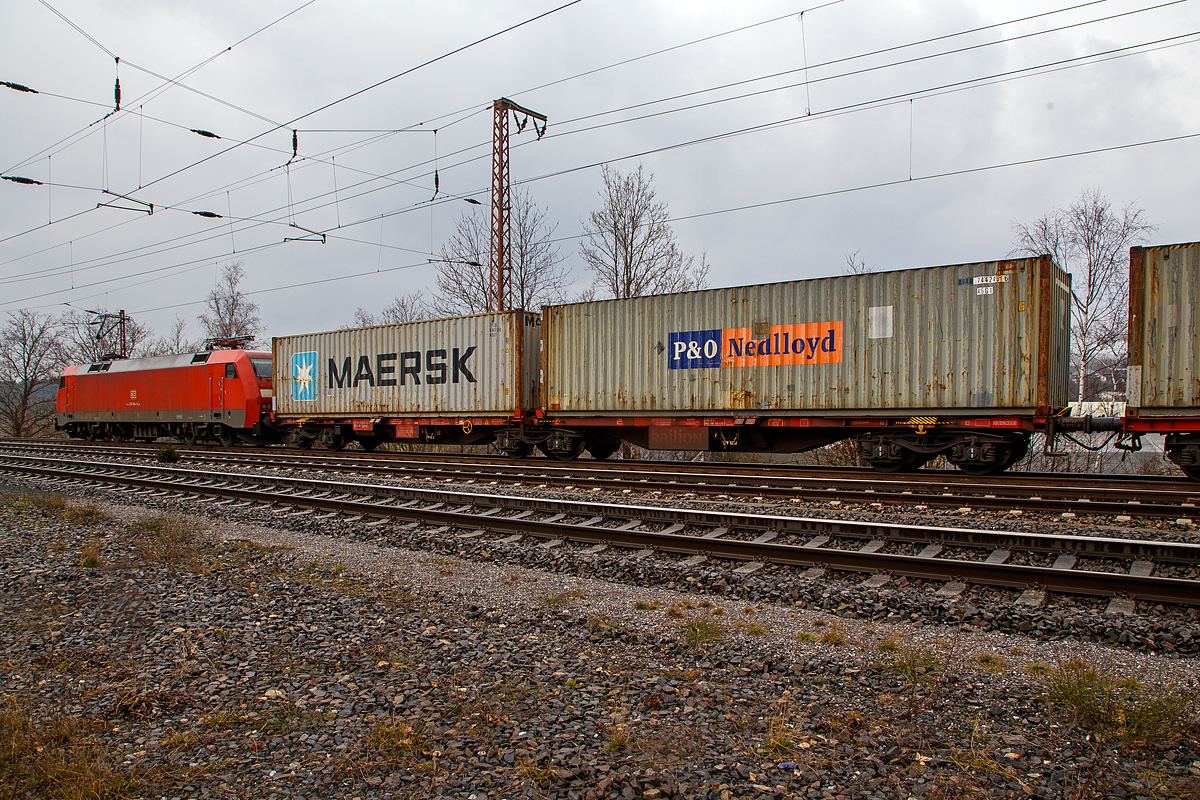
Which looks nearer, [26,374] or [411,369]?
[411,369]

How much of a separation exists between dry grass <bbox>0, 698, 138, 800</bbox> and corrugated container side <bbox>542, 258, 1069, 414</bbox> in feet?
36.3

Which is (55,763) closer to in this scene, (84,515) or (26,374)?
(84,515)

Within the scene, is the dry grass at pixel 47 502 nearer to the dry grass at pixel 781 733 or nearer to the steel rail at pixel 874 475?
the steel rail at pixel 874 475

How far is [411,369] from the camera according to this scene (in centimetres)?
1730

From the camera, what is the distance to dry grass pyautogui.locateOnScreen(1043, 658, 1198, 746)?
2.91 metres

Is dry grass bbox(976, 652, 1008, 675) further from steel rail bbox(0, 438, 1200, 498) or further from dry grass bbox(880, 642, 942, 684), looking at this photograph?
steel rail bbox(0, 438, 1200, 498)

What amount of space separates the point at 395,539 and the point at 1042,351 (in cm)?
979

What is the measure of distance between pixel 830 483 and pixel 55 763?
914cm

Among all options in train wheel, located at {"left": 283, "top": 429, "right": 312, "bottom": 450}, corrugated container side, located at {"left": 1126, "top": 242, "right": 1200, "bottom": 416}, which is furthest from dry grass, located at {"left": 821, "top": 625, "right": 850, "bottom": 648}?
train wheel, located at {"left": 283, "top": 429, "right": 312, "bottom": 450}

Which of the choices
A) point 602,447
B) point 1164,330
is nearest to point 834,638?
point 1164,330

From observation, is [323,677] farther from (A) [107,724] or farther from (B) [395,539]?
(B) [395,539]

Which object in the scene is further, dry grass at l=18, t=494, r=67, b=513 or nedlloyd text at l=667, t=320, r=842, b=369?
nedlloyd text at l=667, t=320, r=842, b=369

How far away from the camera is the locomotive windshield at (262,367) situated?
20.5 metres

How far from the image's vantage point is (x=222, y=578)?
575 cm
